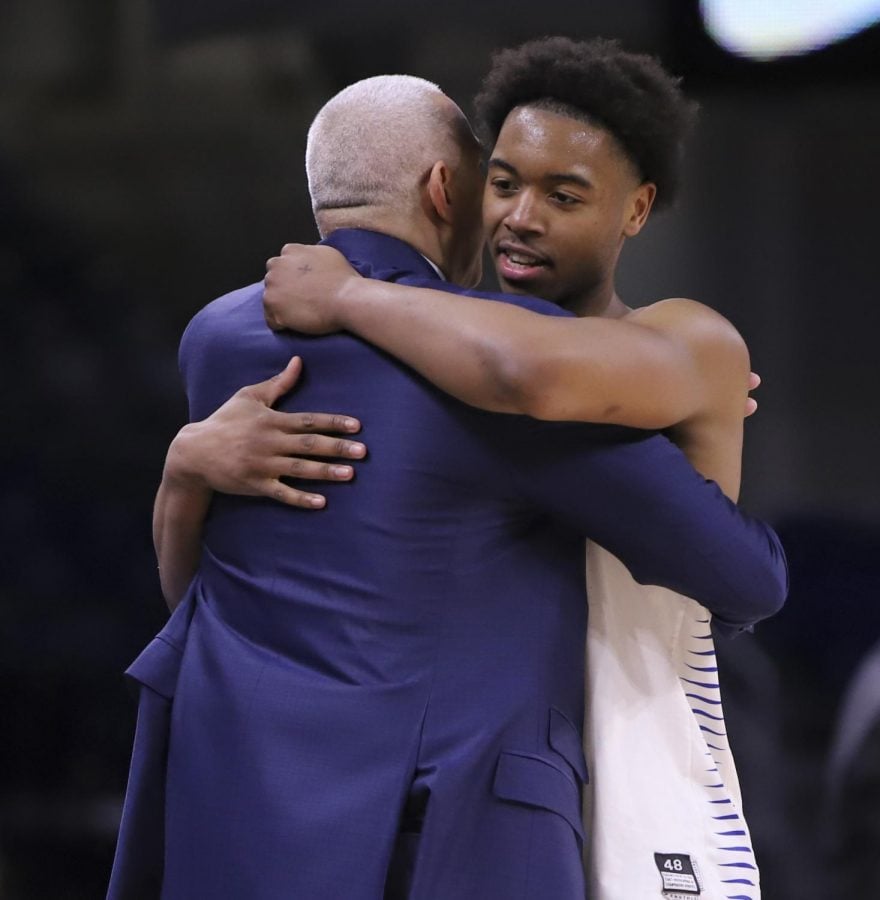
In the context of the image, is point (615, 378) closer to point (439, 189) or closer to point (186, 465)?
point (439, 189)

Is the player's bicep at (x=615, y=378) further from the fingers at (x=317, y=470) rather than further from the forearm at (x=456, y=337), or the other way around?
the fingers at (x=317, y=470)

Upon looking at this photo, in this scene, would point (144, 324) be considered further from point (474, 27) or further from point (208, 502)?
point (208, 502)

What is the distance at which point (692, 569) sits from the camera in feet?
4.47

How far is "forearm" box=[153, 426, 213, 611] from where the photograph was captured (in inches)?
60.9

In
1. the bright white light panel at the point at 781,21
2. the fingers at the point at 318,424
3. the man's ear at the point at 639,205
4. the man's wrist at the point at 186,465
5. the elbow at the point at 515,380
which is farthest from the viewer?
the bright white light panel at the point at 781,21

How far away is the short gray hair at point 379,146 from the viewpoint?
1.52m

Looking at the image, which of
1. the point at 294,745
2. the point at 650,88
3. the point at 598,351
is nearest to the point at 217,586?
the point at 294,745

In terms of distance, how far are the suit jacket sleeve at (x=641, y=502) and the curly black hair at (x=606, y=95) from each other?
16.6 inches

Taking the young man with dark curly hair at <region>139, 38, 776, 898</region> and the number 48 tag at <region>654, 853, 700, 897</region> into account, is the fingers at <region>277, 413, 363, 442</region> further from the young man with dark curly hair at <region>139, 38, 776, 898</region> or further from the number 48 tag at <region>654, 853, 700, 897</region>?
the number 48 tag at <region>654, 853, 700, 897</region>

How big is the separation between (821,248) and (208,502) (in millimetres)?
2215

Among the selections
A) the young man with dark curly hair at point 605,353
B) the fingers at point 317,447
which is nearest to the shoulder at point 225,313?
the young man with dark curly hair at point 605,353

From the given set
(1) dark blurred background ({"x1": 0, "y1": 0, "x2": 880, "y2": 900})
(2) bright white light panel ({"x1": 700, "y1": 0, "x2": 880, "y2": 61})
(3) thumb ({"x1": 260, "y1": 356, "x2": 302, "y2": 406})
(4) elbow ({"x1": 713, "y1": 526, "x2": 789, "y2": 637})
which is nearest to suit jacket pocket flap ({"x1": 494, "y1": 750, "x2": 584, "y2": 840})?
(4) elbow ({"x1": 713, "y1": 526, "x2": 789, "y2": 637})

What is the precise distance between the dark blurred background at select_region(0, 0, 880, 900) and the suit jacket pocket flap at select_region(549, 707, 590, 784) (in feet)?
6.25

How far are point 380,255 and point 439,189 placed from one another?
0.11 m
